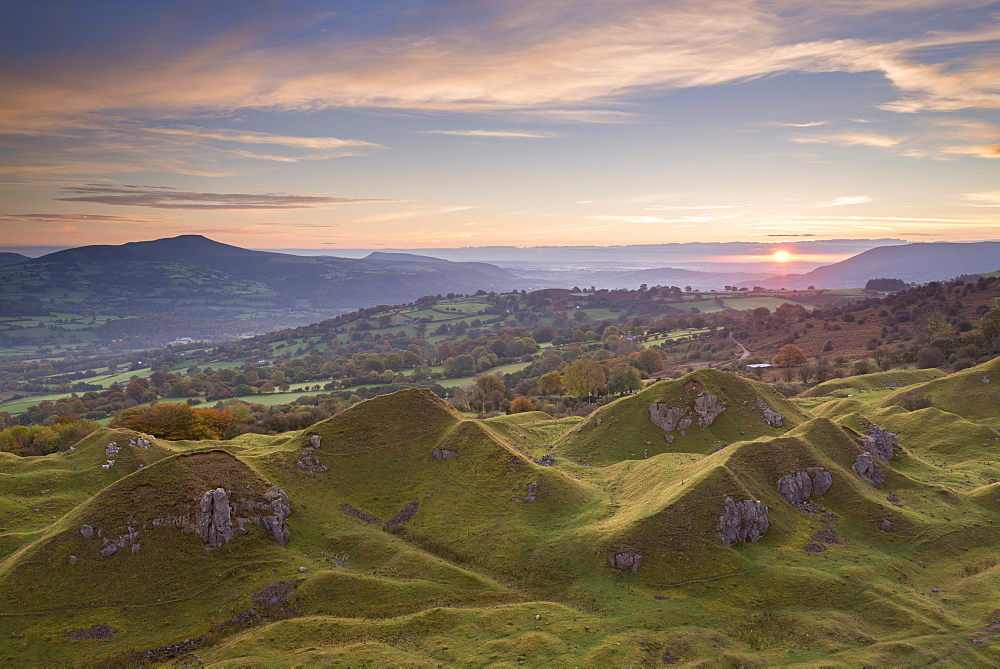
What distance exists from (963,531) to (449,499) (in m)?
53.2

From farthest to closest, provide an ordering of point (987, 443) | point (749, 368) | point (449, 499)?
point (749, 368)
point (987, 443)
point (449, 499)

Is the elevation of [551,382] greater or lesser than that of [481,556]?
greater

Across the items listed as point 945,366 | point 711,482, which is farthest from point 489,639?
point 945,366

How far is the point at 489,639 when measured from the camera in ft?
130

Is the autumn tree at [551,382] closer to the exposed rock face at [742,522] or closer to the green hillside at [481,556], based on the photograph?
the green hillside at [481,556]

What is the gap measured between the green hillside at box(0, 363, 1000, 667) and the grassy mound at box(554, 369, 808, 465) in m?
6.64

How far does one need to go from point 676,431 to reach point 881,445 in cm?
2543

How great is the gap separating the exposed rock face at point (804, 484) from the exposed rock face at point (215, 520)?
2183 inches

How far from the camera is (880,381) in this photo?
396ft

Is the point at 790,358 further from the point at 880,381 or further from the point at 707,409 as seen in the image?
the point at 707,409

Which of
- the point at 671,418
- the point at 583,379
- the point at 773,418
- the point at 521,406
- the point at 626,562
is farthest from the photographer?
the point at 583,379

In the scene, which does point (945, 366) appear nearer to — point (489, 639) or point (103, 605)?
point (489, 639)

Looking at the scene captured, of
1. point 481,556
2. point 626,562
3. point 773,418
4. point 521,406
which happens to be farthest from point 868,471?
point 521,406

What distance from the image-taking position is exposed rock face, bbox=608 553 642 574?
47.2 m
